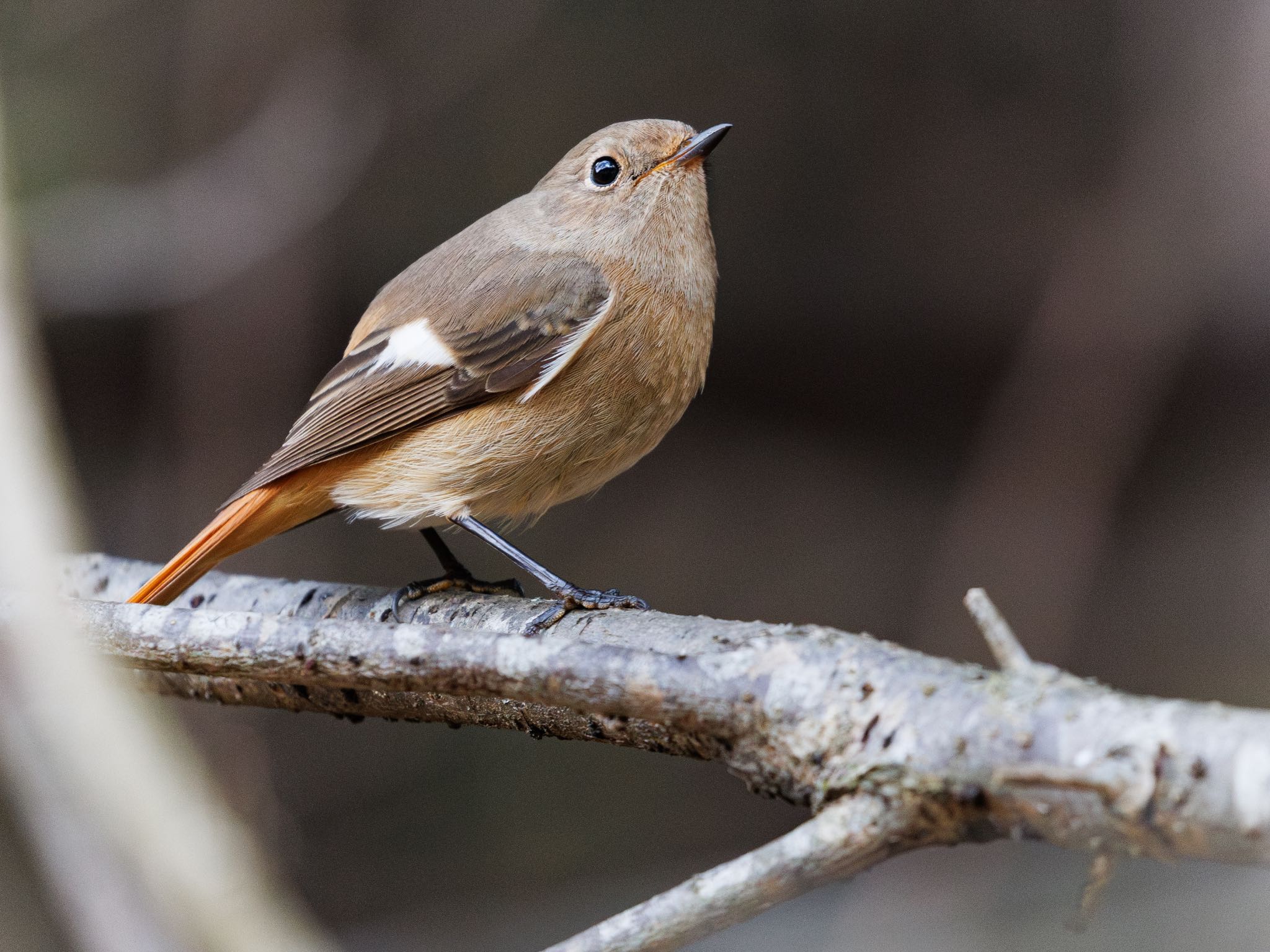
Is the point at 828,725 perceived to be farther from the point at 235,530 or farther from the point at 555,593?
the point at 235,530

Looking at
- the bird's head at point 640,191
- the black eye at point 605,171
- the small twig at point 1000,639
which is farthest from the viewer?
the black eye at point 605,171

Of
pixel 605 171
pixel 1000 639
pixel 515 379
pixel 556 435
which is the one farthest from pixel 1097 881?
pixel 605 171

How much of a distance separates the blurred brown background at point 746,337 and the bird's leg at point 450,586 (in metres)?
1.44

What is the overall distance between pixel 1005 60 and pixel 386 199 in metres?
2.30

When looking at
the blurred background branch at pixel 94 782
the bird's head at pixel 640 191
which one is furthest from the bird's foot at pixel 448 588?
the bird's head at pixel 640 191

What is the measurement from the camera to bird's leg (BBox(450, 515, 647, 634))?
223cm

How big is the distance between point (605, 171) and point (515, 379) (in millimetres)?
725

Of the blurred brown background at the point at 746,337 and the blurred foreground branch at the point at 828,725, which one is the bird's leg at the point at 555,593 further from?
the blurred brown background at the point at 746,337

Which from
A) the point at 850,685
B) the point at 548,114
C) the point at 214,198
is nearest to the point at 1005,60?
the point at 548,114

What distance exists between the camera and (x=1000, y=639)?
4.47 ft

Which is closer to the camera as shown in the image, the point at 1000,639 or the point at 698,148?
the point at 1000,639

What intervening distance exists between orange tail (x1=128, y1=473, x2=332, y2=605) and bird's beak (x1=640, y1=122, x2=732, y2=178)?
121cm

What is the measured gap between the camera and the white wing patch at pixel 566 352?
2.66 meters

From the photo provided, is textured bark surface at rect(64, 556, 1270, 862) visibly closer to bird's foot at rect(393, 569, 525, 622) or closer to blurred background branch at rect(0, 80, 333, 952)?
blurred background branch at rect(0, 80, 333, 952)
